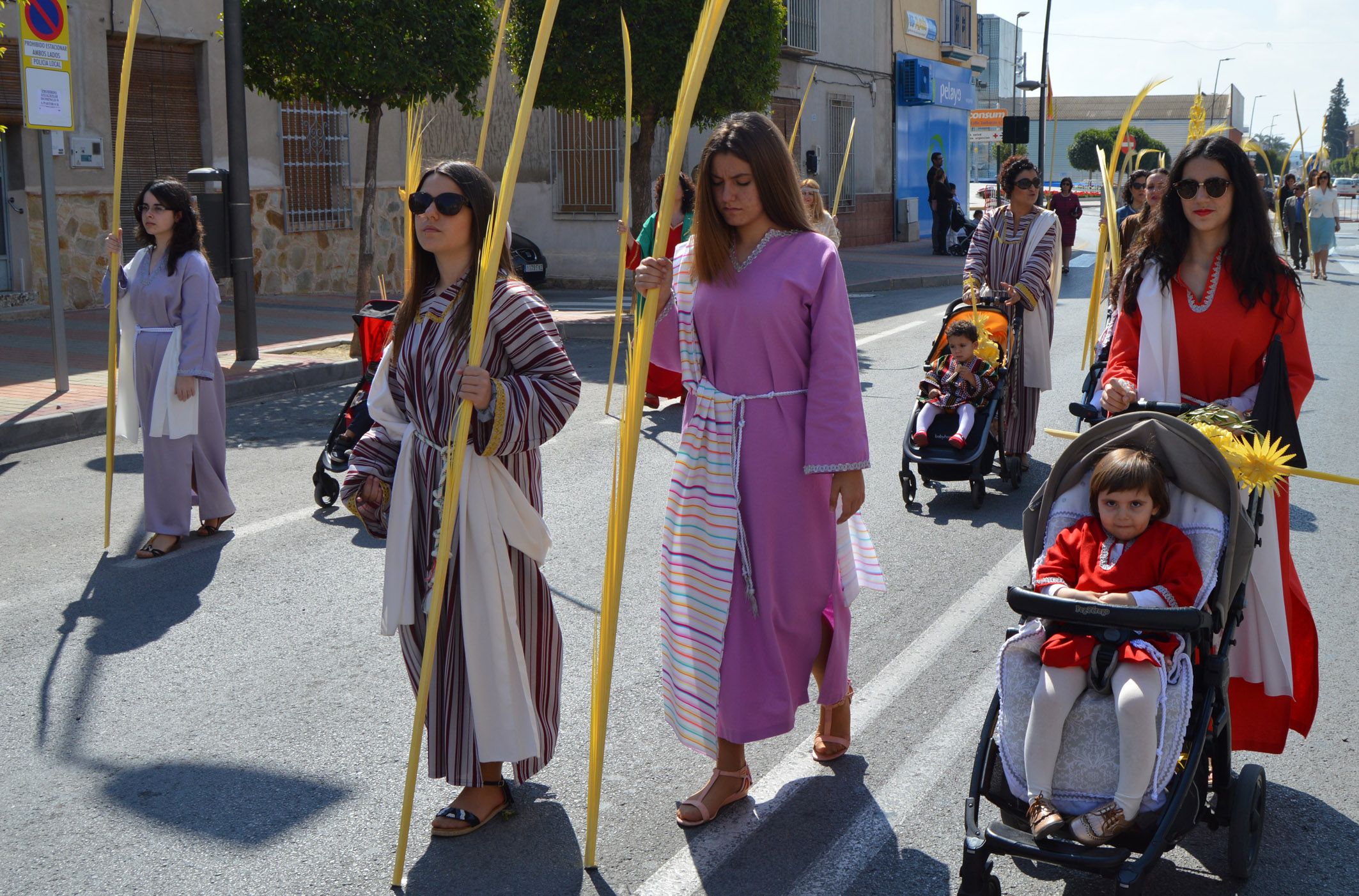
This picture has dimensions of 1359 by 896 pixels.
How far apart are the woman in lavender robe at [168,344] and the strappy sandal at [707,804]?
12.5 feet

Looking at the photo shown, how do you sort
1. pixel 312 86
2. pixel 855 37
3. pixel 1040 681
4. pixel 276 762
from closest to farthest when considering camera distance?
1. pixel 1040 681
2. pixel 276 762
3. pixel 312 86
4. pixel 855 37

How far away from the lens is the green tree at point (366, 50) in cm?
1340

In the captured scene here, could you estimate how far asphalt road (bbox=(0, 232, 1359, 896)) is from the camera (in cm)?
353

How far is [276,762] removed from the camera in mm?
4203

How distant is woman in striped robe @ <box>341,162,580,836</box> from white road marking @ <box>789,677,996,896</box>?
2.81 feet

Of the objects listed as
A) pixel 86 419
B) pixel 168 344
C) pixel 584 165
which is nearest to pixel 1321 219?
pixel 584 165

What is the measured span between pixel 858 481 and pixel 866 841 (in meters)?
0.98

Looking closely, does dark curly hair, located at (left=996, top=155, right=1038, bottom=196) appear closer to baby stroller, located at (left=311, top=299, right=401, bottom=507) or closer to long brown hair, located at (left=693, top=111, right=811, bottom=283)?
baby stroller, located at (left=311, top=299, right=401, bottom=507)

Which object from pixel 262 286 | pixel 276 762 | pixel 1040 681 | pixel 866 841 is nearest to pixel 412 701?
pixel 276 762

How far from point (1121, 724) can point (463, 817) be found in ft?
5.84

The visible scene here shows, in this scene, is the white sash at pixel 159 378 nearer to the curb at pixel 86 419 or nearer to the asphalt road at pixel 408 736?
the asphalt road at pixel 408 736

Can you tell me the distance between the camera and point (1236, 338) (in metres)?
3.85

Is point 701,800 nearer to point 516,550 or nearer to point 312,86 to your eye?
point 516,550

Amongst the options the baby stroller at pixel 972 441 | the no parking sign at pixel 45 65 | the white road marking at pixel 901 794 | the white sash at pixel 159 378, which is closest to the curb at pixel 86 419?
the no parking sign at pixel 45 65
